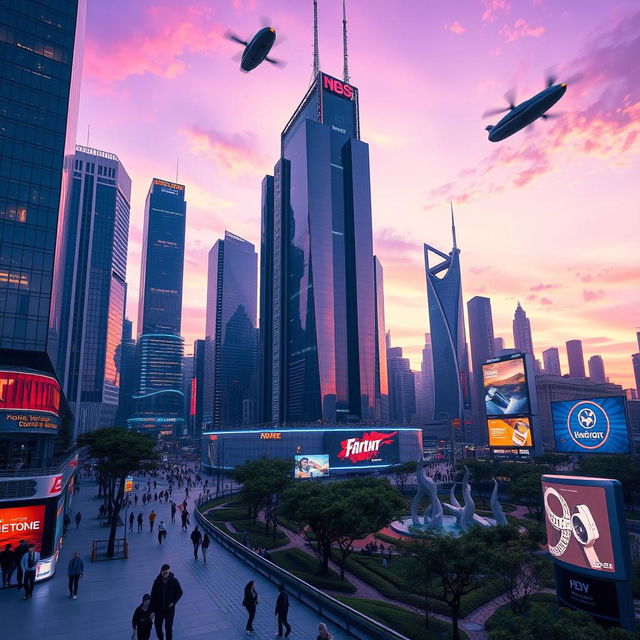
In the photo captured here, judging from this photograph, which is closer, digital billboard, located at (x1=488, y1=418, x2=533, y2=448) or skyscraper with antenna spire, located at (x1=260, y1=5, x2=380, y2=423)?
digital billboard, located at (x1=488, y1=418, x2=533, y2=448)

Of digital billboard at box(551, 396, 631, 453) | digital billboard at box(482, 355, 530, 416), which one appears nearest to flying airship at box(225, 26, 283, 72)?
digital billboard at box(551, 396, 631, 453)

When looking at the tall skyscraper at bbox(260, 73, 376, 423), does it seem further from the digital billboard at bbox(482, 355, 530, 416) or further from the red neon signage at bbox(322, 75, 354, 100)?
the digital billboard at bbox(482, 355, 530, 416)

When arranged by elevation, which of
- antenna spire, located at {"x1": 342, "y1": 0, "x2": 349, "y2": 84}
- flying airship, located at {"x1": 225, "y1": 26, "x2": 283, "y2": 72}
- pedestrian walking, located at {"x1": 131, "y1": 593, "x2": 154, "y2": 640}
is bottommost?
pedestrian walking, located at {"x1": 131, "y1": 593, "x2": 154, "y2": 640}

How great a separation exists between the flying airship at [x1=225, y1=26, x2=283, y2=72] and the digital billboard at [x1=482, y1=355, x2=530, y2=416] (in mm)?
71877

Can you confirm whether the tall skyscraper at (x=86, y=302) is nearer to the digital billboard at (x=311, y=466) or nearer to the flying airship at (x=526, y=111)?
the digital billboard at (x=311, y=466)

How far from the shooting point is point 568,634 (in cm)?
1265

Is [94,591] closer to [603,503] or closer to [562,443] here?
[603,503]

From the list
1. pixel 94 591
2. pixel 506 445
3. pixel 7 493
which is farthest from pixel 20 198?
pixel 506 445

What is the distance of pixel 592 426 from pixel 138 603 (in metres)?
62.0

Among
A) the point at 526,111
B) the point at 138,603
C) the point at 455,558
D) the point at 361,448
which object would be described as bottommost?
the point at 361,448

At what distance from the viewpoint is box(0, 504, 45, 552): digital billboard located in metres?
25.7

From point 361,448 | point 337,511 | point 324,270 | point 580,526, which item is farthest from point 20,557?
point 324,270

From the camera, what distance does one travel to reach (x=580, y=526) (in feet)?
69.9

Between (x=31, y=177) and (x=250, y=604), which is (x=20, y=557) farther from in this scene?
(x=31, y=177)
